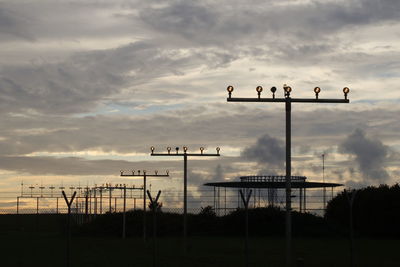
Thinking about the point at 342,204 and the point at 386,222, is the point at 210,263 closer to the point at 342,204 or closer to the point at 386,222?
the point at 386,222

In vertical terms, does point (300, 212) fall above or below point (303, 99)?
below

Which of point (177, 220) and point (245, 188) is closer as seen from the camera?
point (245, 188)

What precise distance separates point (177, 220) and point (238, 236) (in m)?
11.0

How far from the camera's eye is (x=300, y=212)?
95875 millimetres

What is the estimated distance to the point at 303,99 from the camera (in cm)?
3706

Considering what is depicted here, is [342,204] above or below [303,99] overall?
below

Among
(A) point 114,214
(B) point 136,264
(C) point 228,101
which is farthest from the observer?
(A) point 114,214

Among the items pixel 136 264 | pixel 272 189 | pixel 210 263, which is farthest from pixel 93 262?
pixel 272 189

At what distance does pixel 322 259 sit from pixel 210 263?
29.5 feet

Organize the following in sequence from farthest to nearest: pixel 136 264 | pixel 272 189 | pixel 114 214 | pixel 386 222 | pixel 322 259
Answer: pixel 114 214 → pixel 272 189 → pixel 386 222 → pixel 322 259 → pixel 136 264

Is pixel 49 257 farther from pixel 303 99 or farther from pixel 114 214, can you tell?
pixel 114 214

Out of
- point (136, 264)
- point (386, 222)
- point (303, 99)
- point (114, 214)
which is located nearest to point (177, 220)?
point (114, 214)

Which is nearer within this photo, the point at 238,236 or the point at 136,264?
the point at 136,264

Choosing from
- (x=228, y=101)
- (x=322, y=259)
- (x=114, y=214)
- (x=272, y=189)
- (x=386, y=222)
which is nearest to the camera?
(x=228, y=101)
